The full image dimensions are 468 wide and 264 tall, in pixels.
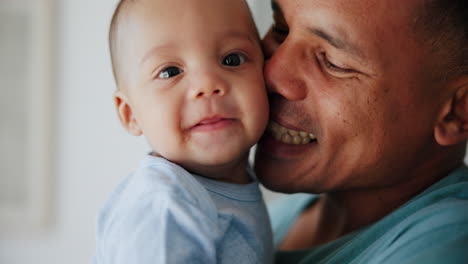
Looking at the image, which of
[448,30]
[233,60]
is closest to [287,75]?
[233,60]

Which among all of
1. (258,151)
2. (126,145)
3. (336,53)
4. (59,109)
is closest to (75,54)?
(59,109)

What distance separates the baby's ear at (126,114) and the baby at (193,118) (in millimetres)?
11

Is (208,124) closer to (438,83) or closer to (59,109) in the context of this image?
(438,83)

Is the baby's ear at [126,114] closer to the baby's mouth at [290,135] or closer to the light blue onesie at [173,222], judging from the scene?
the light blue onesie at [173,222]

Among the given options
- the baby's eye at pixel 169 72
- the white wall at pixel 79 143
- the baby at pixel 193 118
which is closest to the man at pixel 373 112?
the baby at pixel 193 118

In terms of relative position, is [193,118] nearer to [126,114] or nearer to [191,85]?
[191,85]

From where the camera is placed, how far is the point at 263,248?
1.08m

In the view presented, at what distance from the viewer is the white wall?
2721 mm

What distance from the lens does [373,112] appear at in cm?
110

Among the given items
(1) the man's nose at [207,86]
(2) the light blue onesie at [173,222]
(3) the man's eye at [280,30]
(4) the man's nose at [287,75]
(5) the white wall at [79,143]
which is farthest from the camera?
(5) the white wall at [79,143]

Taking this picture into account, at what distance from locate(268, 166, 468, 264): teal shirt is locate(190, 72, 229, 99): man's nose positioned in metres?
0.45

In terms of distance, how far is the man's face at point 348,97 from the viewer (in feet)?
3.47

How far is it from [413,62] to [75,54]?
2100 millimetres

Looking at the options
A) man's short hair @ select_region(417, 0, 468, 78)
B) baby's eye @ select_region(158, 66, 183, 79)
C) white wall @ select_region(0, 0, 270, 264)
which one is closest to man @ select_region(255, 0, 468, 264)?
man's short hair @ select_region(417, 0, 468, 78)
